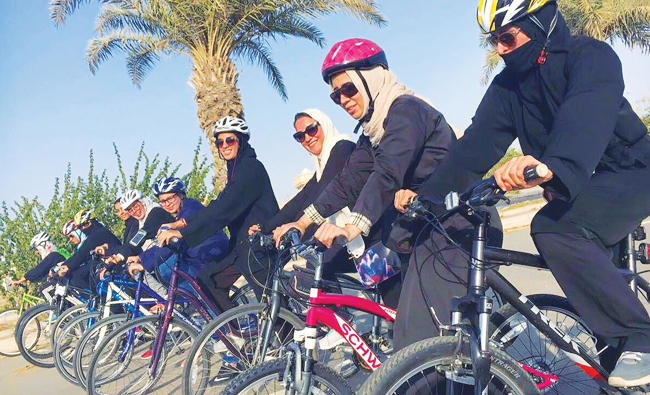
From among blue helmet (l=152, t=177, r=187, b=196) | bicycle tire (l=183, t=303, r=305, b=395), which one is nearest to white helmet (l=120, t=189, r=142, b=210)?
blue helmet (l=152, t=177, r=187, b=196)

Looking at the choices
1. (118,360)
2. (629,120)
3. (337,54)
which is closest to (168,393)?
(118,360)

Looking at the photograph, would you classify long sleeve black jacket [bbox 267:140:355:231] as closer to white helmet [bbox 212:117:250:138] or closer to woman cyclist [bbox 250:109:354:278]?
woman cyclist [bbox 250:109:354:278]

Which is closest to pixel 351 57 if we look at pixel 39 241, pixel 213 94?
pixel 39 241

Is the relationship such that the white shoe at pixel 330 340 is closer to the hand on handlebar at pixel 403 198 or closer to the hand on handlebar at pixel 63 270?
the hand on handlebar at pixel 403 198

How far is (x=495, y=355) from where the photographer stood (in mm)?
2117

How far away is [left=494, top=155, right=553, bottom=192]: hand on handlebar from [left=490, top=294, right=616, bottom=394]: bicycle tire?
37.2 inches

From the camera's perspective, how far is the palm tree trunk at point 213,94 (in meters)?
11.5

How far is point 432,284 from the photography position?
2631mm

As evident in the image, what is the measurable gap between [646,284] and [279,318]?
6.81 ft

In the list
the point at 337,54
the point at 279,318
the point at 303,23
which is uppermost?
the point at 303,23

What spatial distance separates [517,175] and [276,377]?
138 centimetres

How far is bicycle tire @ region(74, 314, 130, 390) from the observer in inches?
187

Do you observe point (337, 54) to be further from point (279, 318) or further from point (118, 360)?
point (118, 360)

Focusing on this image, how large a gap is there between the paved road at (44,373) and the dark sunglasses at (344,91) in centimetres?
286
